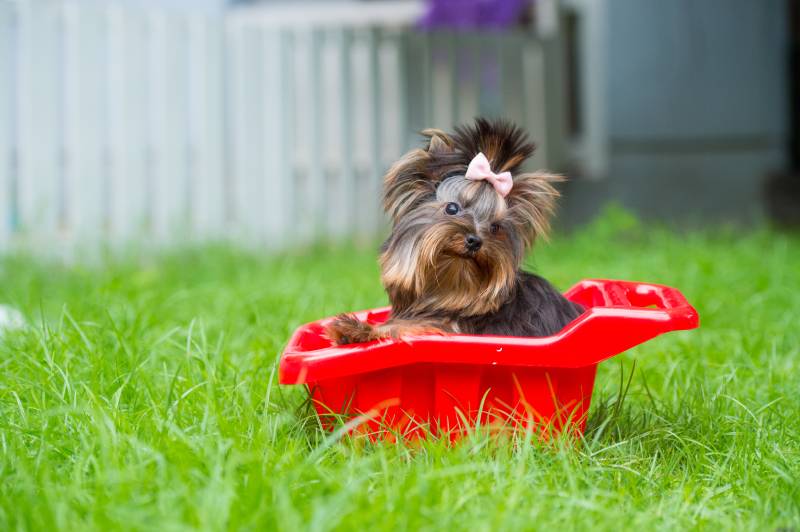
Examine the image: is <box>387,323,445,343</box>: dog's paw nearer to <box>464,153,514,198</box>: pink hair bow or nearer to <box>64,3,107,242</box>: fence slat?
<box>464,153,514,198</box>: pink hair bow

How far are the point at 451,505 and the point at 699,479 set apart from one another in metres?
0.69

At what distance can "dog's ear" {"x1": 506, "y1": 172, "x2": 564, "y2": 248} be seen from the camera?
2189 millimetres


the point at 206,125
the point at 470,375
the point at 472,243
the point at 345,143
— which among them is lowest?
the point at 470,375

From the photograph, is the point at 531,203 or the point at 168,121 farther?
the point at 168,121

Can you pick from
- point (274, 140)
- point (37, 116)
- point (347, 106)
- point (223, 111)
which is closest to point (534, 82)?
point (347, 106)

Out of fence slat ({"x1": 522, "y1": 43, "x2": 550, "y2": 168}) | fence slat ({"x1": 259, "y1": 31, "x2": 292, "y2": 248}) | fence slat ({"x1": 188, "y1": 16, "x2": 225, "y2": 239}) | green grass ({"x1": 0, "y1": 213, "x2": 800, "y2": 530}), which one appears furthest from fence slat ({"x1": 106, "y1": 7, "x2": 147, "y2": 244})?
fence slat ({"x1": 522, "y1": 43, "x2": 550, "y2": 168})

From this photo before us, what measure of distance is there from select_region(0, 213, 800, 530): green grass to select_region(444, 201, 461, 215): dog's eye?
56 cm

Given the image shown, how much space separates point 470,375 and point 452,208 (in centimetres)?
40

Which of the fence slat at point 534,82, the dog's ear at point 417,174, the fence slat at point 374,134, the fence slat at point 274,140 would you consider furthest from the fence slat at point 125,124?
the dog's ear at point 417,174

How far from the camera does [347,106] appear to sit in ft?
20.8

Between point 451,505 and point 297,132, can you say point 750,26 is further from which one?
point 451,505

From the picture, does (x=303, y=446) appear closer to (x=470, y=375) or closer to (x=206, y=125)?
(x=470, y=375)

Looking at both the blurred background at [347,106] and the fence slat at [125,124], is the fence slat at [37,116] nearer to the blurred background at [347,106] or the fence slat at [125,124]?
the blurred background at [347,106]

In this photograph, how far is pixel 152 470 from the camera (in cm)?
171
